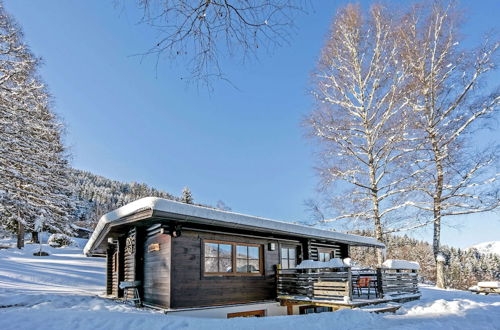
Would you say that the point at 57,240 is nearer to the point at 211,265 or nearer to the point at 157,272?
the point at 157,272

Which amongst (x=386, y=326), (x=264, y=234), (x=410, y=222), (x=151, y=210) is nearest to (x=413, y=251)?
(x=410, y=222)

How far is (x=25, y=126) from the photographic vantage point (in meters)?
12.1

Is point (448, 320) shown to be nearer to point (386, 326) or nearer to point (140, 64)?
point (386, 326)

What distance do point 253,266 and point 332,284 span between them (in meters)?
2.43

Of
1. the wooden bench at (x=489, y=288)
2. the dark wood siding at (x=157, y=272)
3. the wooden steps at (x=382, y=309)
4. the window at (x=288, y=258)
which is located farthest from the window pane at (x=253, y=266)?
the wooden bench at (x=489, y=288)

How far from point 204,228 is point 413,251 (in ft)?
95.4

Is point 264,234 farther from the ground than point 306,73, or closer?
closer

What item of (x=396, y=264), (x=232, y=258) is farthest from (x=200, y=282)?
(x=396, y=264)

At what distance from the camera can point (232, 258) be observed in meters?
9.95

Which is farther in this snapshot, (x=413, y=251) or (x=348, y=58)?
(x=413, y=251)

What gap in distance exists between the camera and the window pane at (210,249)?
9359 mm

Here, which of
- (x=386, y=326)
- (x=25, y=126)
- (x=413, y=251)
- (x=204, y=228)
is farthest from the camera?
(x=413, y=251)

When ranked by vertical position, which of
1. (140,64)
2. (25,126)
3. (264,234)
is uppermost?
(25,126)

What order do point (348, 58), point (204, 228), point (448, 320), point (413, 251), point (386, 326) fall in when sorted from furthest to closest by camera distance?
point (413, 251)
point (348, 58)
point (204, 228)
point (448, 320)
point (386, 326)
